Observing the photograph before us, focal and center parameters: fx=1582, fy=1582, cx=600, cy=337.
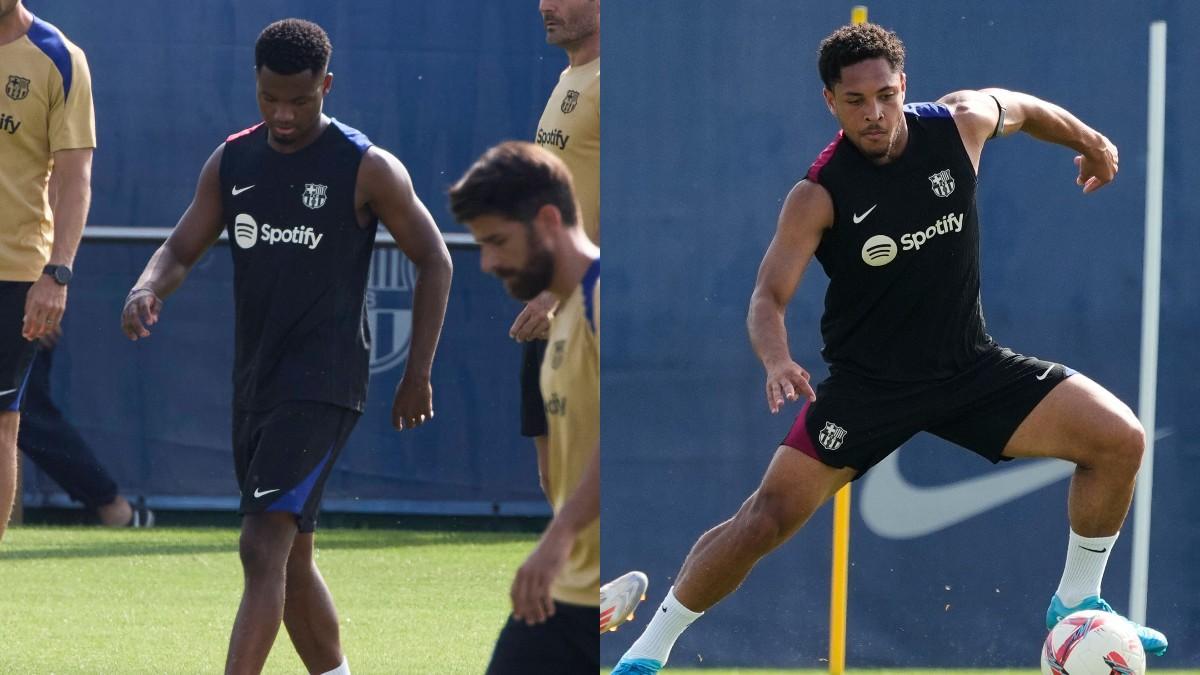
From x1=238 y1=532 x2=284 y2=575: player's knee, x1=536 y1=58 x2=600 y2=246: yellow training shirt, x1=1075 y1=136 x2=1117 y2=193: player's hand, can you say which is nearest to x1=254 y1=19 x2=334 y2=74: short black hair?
x1=536 y1=58 x2=600 y2=246: yellow training shirt

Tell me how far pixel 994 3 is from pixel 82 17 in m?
2.59

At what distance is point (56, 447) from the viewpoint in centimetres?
311

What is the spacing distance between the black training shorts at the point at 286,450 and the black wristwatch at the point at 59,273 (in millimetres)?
448

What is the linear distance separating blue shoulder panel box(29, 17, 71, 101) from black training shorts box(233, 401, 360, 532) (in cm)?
63

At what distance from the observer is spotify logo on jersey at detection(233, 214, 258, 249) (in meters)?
2.45

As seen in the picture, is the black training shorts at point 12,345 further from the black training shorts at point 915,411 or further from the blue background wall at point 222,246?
the black training shorts at point 915,411

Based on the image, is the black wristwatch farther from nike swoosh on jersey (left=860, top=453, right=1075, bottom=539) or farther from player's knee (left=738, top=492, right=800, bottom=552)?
nike swoosh on jersey (left=860, top=453, right=1075, bottom=539)

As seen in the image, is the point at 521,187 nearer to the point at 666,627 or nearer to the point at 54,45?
the point at 54,45

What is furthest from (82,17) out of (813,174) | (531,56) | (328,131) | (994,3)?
(994,3)

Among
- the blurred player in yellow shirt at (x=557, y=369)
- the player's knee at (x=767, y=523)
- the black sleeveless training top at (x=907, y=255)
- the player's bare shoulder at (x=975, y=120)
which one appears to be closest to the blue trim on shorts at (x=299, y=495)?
the blurred player in yellow shirt at (x=557, y=369)

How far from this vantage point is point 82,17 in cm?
260

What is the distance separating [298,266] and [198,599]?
1.29m

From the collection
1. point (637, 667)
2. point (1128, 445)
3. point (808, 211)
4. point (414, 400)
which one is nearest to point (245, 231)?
point (414, 400)

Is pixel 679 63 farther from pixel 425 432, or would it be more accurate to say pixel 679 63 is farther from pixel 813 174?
pixel 425 432
